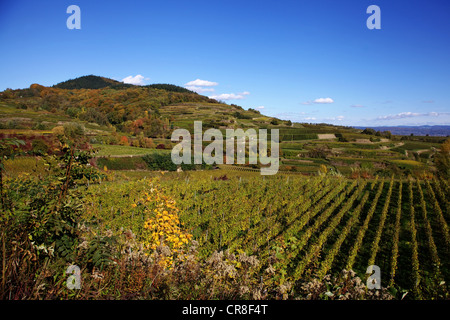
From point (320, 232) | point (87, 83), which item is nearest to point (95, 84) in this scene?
point (87, 83)

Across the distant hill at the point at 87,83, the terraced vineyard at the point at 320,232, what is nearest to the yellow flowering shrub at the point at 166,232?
the terraced vineyard at the point at 320,232

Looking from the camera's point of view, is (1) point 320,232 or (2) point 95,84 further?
(2) point 95,84

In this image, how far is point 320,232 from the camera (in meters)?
13.2

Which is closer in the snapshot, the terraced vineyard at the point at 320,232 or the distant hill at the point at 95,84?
the terraced vineyard at the point at 320,232

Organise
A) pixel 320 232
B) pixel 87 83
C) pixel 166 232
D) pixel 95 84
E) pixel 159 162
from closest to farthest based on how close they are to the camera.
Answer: pixel 166 232, pixel 320 232, pixel 159 162, pixel 87 83, pixel 95 84

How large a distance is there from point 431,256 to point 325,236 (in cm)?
443

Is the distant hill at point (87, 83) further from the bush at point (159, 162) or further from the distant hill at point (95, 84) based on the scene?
the bush at point (159, 162)

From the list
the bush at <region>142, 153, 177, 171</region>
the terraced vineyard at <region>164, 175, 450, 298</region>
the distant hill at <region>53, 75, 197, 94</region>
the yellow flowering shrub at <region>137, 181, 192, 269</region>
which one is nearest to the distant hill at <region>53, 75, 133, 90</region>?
the distant hill at <region>53, 75, 197, 94</region>

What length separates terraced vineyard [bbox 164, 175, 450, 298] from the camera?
961cm

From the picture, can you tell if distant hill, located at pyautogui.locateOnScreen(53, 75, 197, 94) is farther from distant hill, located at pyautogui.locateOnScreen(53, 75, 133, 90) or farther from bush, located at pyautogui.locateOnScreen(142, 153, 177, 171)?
bush, located at pyautogui.locateOnScreen(142, 153, 177, 171)

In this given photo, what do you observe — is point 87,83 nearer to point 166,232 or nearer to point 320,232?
point 320,232

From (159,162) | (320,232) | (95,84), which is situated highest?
(95,84)

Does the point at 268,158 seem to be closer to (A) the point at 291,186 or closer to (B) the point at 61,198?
(A) the point at 291,186

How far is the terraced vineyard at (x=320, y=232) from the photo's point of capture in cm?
961
